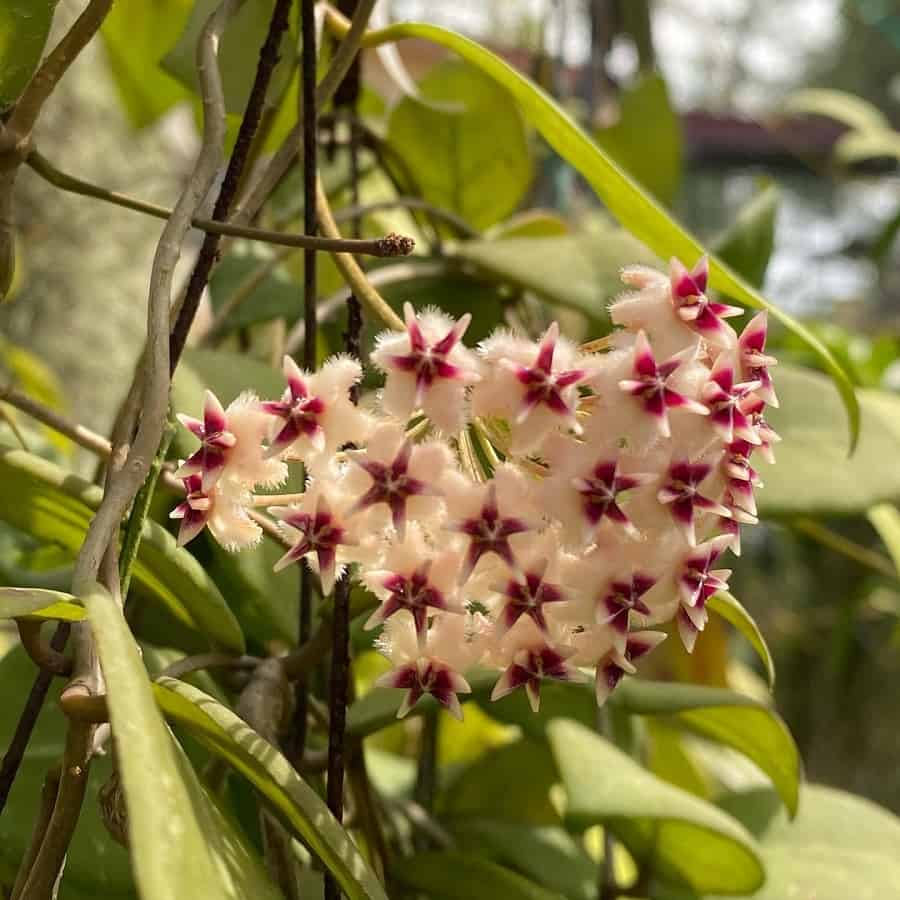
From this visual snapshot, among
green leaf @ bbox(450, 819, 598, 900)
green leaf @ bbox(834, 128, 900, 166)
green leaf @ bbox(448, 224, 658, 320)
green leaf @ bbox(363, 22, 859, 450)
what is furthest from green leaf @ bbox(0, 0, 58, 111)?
green leaf @ bbox(834, 128, 900, 166)

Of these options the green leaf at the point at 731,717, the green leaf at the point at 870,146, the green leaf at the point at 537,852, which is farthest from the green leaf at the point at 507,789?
the green leaf at the point at 870,146

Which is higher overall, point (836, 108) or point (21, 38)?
point (836, 108)

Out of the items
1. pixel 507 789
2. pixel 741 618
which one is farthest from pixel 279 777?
pixel 507 789

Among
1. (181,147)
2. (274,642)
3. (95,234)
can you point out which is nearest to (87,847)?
(274,642)

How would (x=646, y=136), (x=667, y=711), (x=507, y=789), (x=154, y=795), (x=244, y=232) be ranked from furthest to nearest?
1. (x=646, y=136)
2. (x=507, y=789)
3. (x=667, y=711)
4. (x=244, y=232)
5. (x=154, y=795)

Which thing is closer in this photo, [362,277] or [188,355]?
[362,277]

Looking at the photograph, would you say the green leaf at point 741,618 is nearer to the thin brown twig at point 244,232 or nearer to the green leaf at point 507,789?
the thin brown twig at point 244,232

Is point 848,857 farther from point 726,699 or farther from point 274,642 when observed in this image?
point 274,642

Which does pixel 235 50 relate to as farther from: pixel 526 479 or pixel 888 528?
pixel 888 528
